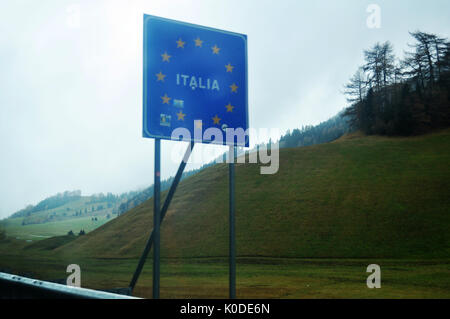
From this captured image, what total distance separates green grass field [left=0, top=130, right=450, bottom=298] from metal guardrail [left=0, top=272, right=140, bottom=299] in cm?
1518

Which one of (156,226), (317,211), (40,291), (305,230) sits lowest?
(305,230)

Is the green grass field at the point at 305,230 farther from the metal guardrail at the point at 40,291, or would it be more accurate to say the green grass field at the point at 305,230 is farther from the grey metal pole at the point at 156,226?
the metal guardrail at the point at 40,291

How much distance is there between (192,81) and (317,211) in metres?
46.5

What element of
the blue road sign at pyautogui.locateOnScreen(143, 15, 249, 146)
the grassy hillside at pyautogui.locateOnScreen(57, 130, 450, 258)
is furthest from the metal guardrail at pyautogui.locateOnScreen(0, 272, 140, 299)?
the grassy hillside at pyautogui.locateOnScreen(57, 130, 450, 258)

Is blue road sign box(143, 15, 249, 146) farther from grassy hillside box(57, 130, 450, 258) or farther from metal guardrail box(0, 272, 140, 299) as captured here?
grassy hillside box(57, 130, 450, 258)

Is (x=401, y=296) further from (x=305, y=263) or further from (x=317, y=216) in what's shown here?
(x=317, y=216)

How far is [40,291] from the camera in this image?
495 cm

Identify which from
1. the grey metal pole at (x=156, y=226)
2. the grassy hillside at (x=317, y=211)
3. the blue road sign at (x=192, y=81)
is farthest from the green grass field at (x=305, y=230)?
the blue road sign at (x=192, y=81)

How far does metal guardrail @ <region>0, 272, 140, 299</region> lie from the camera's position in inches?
161
